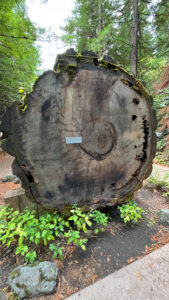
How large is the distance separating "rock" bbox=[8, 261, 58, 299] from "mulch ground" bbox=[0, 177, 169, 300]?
62 millimetres

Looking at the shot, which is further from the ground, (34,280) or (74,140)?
(74,140)

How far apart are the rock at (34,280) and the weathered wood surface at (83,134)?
0.48 metres

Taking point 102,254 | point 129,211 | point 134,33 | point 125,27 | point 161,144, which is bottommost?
point 102,254

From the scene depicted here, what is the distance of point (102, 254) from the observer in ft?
4.18

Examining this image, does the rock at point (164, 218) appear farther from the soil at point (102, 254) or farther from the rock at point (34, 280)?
the rock at point (34, 280)

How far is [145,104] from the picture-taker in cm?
142

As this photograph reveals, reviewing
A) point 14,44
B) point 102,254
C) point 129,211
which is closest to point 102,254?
point 102,254

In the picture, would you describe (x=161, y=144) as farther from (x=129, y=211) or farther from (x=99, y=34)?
(x=129, y=211)

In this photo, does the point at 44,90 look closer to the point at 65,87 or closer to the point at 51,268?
the point at 65,87

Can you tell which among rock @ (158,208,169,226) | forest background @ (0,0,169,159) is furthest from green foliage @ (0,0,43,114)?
rock @ (158,208,169,226)

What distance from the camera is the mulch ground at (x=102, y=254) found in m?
1.06

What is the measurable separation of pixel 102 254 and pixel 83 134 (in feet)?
4.04

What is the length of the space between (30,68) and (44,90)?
469 cm

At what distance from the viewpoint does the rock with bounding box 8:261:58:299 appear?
0.94m
